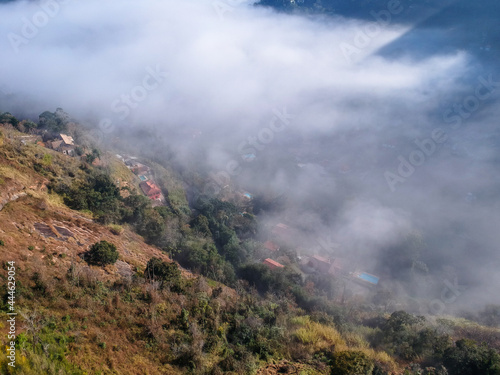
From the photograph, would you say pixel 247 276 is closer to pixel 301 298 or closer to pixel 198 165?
pixel 301 298

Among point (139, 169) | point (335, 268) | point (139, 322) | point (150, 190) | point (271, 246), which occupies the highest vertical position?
point (139, 322)

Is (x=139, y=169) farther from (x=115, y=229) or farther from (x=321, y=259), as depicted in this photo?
(x=321, y=259)

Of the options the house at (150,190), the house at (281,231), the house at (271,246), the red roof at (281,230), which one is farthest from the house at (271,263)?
the house at (150,190)

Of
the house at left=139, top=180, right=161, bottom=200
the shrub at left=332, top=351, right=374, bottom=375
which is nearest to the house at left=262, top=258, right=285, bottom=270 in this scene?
the house at left=139, top=180, right=161, bottom=200

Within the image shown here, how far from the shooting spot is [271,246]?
35219 mm

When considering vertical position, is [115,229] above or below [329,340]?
above

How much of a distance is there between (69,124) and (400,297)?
139ft

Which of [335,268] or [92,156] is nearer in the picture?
[92,156]

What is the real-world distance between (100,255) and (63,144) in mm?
25268

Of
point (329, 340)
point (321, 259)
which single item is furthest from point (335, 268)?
point (329, 340)

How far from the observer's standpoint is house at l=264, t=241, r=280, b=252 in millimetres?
34469

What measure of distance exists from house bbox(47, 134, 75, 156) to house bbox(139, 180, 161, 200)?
8.35 meters

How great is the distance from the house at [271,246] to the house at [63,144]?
21.5 meters

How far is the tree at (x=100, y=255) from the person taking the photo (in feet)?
43.1
